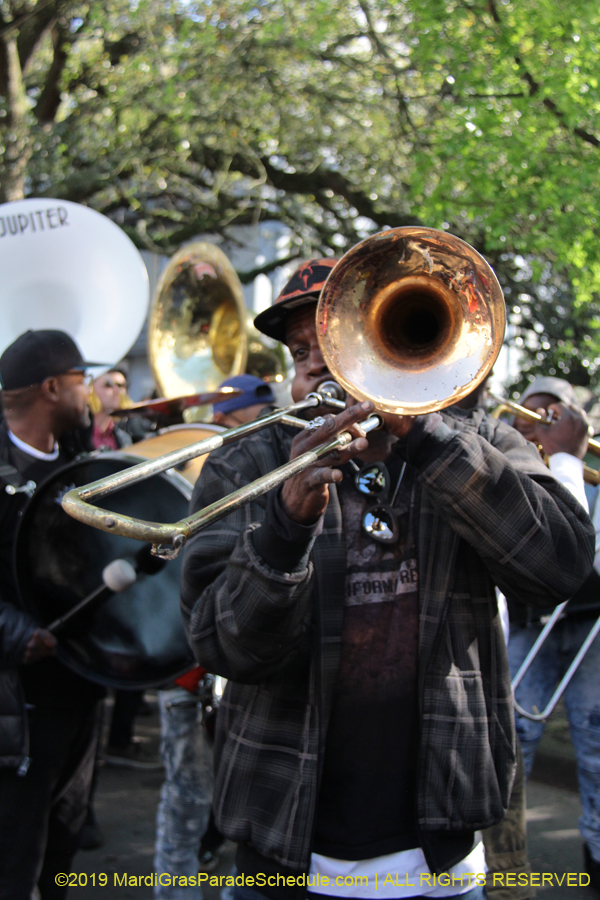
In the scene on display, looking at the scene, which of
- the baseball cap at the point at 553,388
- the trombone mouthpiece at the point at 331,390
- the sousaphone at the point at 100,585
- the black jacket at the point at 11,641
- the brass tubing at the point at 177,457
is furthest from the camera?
the baseball cap at the point at 553,388

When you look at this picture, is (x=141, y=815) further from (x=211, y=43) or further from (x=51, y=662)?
(x=211, y=43)

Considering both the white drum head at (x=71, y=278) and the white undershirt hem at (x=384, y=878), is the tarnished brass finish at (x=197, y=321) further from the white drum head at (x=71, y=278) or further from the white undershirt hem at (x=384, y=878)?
the white undershirt hem at (x=384, y=878)

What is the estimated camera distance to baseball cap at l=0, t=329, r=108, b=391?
9.69ft

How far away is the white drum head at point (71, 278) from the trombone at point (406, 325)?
7.38 feet

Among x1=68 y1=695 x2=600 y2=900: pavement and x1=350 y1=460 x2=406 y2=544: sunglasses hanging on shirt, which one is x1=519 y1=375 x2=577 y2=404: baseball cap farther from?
x1=68 y1=695 x2=600 y2=900: pavement

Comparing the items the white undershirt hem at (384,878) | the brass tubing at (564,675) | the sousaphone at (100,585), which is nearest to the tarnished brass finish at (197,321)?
the sousaphone at (100,585)

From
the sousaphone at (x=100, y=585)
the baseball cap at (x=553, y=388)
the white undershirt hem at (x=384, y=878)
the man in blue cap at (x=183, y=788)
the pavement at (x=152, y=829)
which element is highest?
the white undershirt hem at (x=384, y=878)

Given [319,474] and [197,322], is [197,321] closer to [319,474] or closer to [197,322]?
[197,322]

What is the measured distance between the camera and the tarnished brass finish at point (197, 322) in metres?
5.11

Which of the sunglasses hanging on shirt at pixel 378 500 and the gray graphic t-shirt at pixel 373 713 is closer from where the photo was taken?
the gray graphic t-shirt at pixel 373 713

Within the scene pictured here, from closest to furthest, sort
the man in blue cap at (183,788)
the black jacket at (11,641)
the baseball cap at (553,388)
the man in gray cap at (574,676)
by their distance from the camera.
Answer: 1. the black jacket at (11,641)
2. the man in blue cap at (183,788)
3. the man in gray cap at (574,676)
4. the baseball cap at (553,388)

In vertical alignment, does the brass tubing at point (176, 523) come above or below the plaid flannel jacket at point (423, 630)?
above

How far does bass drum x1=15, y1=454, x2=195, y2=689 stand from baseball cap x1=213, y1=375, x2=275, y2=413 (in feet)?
3.82

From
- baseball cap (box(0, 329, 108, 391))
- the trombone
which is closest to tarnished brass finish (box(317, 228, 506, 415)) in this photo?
the trombone
